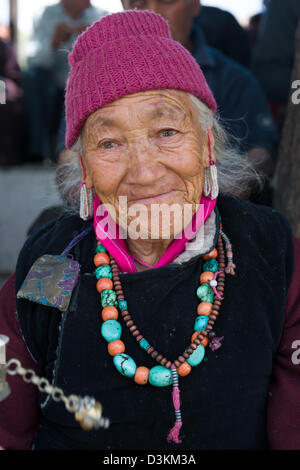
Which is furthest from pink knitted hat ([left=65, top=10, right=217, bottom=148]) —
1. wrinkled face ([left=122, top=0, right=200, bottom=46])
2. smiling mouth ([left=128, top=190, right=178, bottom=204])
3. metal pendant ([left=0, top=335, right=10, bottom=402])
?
wrinkled face ([left=122, top=0, right=200, bottom=46])

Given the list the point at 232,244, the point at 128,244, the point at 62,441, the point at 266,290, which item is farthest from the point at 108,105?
the point at 62,441

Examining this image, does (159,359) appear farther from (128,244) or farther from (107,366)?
(128,244)

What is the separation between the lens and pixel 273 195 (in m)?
2.89

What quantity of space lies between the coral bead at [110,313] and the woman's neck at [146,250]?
0.29 meters

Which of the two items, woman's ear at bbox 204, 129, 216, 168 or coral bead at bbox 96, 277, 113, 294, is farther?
woman's ear at bbox 204, 129, 216, 168

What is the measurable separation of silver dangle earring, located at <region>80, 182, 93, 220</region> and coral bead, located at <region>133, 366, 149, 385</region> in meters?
0.64

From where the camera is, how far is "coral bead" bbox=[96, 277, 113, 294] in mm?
1789

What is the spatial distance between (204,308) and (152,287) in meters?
0.20

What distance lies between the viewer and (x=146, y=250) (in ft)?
6.48

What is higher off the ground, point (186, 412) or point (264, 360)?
point (264, 360)

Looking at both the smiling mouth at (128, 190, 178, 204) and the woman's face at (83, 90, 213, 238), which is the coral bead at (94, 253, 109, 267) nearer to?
the woman's face at (83, 90, 213, 238)

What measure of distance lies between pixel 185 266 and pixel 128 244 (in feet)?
1.01

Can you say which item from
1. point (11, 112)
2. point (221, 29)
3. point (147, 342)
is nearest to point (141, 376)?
point (147, 342)

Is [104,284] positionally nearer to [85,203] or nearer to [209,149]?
[85,203]
